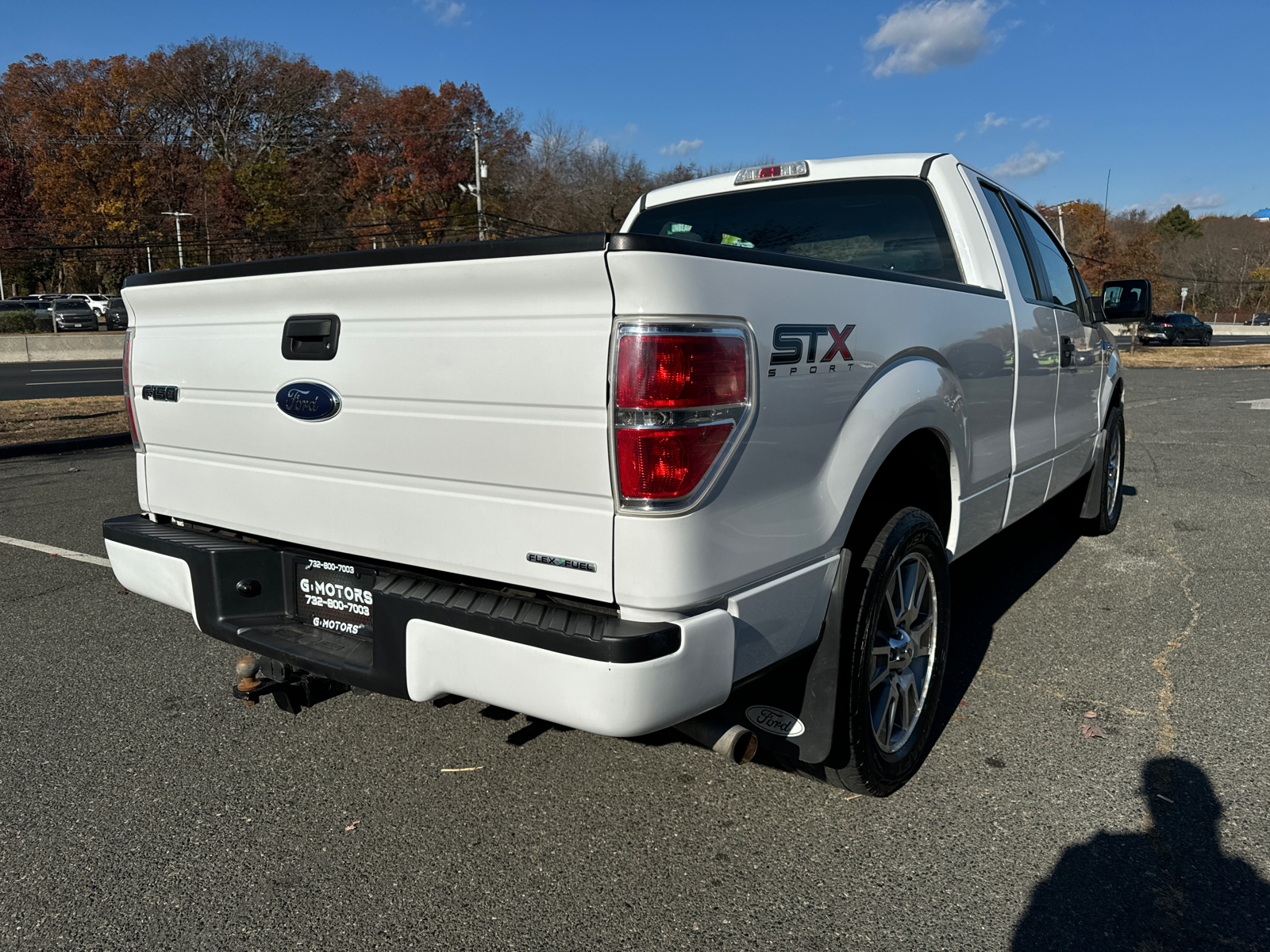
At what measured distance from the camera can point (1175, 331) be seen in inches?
1736

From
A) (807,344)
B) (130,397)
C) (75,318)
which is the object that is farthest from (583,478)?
(75,318)

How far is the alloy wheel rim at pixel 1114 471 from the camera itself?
595 centimetres

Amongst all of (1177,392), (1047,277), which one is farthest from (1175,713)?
(1177,392)

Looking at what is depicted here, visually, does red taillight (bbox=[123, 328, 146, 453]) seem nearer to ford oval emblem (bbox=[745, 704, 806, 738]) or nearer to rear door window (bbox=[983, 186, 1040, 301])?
ford oval emblem (bbox=[745, 704, 806, 738])

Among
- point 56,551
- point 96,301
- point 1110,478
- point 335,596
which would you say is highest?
point 96,301

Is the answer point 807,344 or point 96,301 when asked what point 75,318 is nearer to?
point 96,301

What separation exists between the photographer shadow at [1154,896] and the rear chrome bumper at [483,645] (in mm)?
1039

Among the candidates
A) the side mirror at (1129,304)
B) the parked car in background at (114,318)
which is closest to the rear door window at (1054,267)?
the side mirror at (1129,304)

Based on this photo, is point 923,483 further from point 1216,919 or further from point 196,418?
point 196,418

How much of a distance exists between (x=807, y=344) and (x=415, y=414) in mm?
983

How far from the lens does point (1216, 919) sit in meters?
2.22

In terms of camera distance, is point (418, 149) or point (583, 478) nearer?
point (583, 478)

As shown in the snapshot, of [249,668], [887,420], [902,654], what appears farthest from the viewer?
[249,668]

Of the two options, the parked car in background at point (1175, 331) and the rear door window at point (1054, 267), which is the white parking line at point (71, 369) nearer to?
the rear door window at point (1054, 267)
